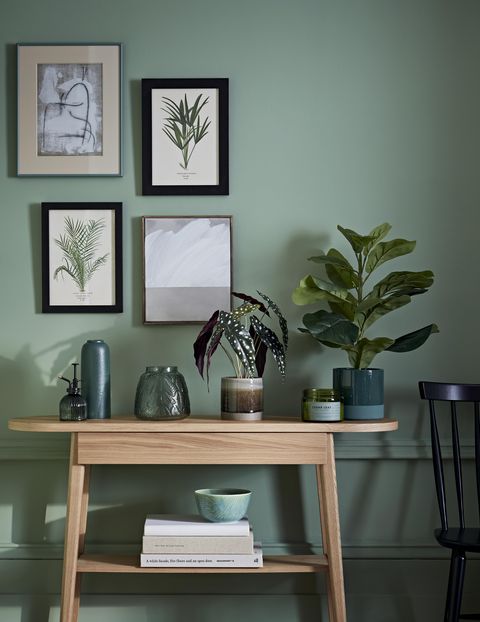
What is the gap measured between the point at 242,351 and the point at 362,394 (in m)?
0.40

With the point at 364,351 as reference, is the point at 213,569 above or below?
below

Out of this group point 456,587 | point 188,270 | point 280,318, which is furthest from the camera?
point 188,270

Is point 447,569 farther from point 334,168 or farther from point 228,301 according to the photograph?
point 334,168

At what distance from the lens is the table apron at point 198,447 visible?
7.63 feet

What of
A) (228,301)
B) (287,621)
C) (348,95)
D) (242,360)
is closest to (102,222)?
(228,301)

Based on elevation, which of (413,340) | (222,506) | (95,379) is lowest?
(222,506)

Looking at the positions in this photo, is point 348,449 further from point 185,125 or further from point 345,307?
point 185,125

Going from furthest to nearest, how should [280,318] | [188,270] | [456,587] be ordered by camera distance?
[188,270] < [280,318] < [456,587]

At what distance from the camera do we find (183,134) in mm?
2730

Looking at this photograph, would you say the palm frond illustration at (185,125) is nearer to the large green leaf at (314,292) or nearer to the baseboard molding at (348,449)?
the large green leaf at (314,292)

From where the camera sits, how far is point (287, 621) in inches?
106

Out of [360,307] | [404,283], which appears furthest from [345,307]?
[404,283]

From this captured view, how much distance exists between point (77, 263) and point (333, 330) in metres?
0.93

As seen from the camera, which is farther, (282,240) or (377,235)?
(282,240)
